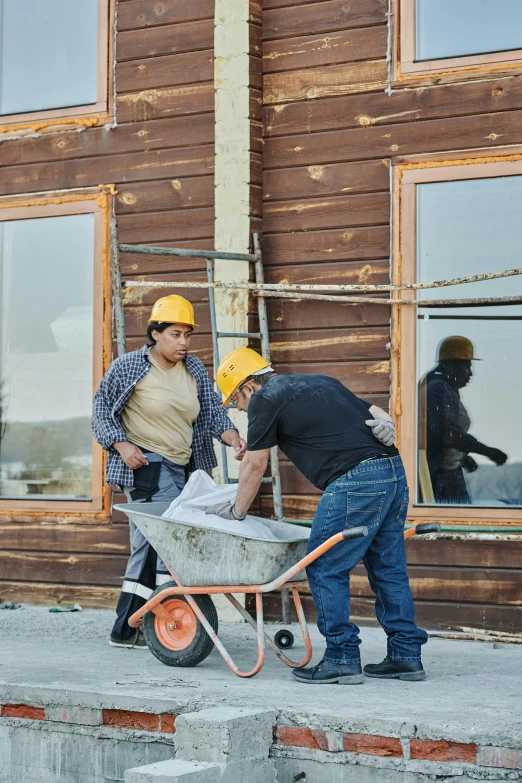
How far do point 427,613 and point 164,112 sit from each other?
3.68m

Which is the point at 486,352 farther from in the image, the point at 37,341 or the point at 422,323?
the point at 37,341

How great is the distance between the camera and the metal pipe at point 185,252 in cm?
668

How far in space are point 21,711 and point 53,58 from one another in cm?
496

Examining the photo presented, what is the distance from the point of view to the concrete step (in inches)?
142

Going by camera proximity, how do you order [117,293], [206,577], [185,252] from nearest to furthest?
[206,577] < [185,252] < [117,293]

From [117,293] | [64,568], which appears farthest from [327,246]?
[64,568]

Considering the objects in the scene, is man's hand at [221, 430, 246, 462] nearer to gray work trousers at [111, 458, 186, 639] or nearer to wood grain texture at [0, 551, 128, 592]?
gray work trousers at [111, 458, 186, 639]

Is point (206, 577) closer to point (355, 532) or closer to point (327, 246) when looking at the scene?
point (355, 532)

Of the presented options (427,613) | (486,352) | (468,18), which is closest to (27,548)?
(427,613)

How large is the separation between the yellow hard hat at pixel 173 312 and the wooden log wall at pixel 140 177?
3.91 feet

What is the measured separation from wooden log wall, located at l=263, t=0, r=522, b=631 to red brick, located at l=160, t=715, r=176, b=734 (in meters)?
2.56

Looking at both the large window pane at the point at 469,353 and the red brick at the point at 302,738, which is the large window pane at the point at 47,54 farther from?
the red brick at the point at 302,738

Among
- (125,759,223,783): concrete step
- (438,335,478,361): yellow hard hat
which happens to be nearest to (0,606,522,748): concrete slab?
(125,759,223,783): concrete step

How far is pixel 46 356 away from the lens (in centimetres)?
779
